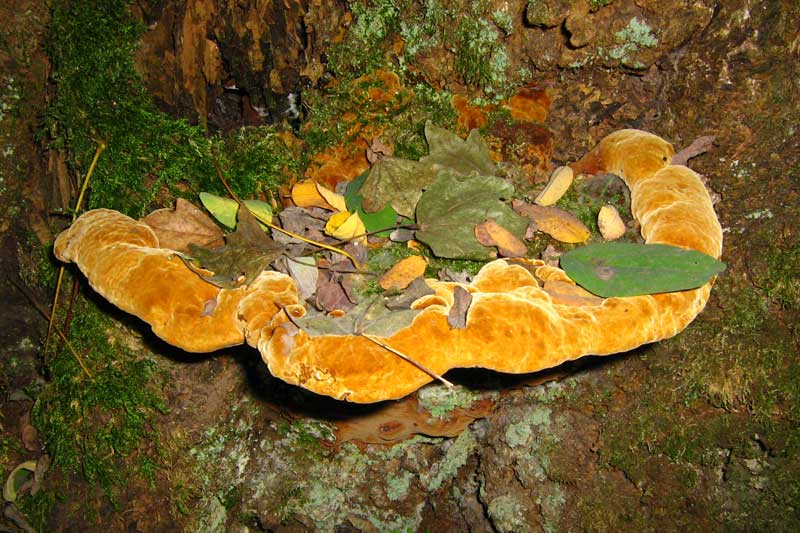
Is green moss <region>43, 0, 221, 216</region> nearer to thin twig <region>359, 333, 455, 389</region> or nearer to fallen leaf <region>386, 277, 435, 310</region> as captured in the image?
fallen leaf <region>386, 277, 435, 310</region>

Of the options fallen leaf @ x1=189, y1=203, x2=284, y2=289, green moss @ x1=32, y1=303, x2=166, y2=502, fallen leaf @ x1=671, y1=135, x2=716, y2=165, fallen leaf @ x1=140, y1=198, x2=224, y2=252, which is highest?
fallen leaf @ x1=671, y1=135, x2=716, y2=165

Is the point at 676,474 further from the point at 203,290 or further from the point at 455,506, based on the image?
the point at 203,290

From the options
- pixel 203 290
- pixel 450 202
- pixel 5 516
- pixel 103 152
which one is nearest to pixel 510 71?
pixel 450 202

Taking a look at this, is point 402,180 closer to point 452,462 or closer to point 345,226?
point 345,226

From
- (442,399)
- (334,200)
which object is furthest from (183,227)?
(442,399)

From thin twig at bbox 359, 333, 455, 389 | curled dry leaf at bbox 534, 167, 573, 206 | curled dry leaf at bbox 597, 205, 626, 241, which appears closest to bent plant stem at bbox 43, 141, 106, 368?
thin twig at bbox 359, 333, 455, 389

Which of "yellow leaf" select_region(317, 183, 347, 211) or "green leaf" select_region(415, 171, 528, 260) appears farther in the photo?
"yellow leaf" select_region(317, 183, 347, 211)
